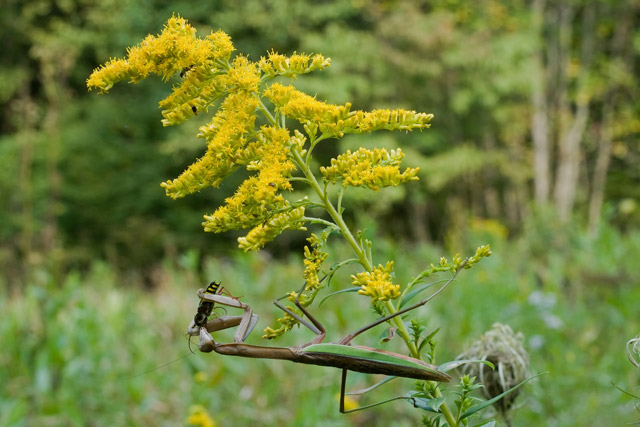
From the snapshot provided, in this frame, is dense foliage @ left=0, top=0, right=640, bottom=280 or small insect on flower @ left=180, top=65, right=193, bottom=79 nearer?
small insect on flower @ left=180, top=65, right=193, bottom=79

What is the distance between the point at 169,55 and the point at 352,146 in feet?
45.8

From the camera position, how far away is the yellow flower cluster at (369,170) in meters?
1.38

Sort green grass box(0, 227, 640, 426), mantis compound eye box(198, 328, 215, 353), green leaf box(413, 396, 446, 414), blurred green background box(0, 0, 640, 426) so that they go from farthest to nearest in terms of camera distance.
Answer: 1. blurred green background box(0, 0, 640, 426)
2. green grass box(0, 227, 640, 426)
3. mantis compound eye box(198, 328, 215, 353)
4. green leaf box(413, 396, 446, 414)

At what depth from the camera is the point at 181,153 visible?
15.9 meters

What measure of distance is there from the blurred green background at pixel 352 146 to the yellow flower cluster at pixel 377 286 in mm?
4345

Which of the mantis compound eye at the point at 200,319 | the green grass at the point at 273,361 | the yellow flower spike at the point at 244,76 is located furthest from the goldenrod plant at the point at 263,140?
the green grass at the point at 273,361

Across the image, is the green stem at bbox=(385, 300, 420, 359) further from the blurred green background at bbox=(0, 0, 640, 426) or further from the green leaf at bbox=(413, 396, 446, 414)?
the blurred green background at bbox=(0, 0, 640, 426)

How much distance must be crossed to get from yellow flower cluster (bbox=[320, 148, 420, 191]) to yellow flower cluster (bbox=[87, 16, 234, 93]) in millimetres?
334

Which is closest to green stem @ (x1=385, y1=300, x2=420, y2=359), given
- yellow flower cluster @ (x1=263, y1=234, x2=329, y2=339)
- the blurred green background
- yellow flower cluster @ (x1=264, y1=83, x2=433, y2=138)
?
yellow flower cluster @ (x1=263, y1=234, x2=329, y2=339)

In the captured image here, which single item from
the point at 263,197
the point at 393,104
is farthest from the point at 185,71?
the point at 393,104

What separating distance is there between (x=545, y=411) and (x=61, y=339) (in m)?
3.67

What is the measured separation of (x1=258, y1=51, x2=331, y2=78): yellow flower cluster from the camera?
4.67 ft

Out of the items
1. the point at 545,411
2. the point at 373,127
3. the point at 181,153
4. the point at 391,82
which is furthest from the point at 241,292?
the point at 391,82

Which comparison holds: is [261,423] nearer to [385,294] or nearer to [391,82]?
[385,294]
